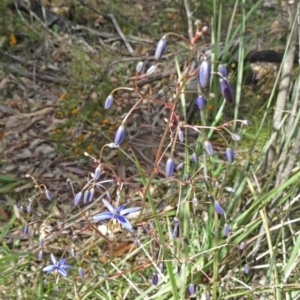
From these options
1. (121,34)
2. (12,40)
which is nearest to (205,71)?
(12,40)

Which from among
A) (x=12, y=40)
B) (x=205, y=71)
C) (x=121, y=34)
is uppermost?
(x=205, y=71)

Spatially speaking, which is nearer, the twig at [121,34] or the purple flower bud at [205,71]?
the purple flower bud at [205,71]

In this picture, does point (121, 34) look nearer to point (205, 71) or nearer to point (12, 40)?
point (12, 40)

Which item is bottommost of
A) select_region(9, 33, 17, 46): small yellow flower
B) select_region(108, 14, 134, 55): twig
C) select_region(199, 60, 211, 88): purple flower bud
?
select_region(108, 14, 134, 55): twig

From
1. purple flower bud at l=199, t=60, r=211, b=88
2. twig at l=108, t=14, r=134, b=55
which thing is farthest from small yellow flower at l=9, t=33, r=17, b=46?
purple flower bud at l=199, t=60, r=211, b=88

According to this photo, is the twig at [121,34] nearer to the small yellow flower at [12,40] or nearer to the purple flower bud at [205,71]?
the small yellow flower at [12,40]

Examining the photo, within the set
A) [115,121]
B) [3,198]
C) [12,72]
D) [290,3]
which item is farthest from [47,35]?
[290,3]

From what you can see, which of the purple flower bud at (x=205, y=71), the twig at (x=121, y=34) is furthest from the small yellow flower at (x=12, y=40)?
the purple flower bud at (x=205, y=71)

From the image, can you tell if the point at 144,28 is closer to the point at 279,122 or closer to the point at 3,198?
the point at 3,198

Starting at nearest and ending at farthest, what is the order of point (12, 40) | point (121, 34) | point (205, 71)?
point (205, 71) < point (12, 40) < point (121, 34)

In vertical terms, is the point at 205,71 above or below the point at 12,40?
above

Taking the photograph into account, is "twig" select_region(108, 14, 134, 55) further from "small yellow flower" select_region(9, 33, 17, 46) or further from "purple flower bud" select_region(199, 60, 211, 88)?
"purple flower bud" select_region(199, 60, 211, 88)

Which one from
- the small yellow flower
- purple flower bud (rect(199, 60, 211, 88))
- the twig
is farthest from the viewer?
the twig

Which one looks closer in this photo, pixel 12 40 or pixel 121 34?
pixel 12 40
